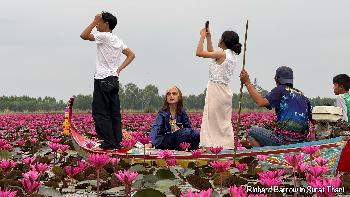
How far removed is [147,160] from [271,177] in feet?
10.3

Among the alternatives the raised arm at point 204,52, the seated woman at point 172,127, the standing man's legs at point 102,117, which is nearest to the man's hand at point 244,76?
the raised arm at point 204,52

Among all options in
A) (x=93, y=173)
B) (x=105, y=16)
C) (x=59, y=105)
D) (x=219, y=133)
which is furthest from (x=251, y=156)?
(x=59, y=105)

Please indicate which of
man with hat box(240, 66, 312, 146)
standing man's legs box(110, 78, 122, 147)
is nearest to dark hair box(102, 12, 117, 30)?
standing man's legs box(110, 78, 122, 147)

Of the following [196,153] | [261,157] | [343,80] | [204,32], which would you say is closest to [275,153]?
[261,157]

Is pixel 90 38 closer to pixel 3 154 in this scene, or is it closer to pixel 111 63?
pixel 111 63

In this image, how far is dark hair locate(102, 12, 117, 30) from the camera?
6605 mm

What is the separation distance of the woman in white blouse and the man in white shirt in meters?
1.29

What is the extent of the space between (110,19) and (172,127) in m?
1.70

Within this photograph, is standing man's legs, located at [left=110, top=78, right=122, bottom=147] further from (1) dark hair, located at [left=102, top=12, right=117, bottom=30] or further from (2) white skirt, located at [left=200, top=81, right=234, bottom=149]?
(2) white skirt, located at [left=200, top=81, right=234, bottom=149]

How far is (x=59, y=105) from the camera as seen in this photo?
56656 millimetres

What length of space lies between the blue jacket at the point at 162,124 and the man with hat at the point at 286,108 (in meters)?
1.43

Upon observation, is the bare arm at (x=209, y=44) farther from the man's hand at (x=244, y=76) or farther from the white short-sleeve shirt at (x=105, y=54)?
the man's hand at (x=244, y=76)

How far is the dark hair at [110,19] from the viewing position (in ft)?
21.7

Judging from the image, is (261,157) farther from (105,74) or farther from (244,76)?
(105,74)
